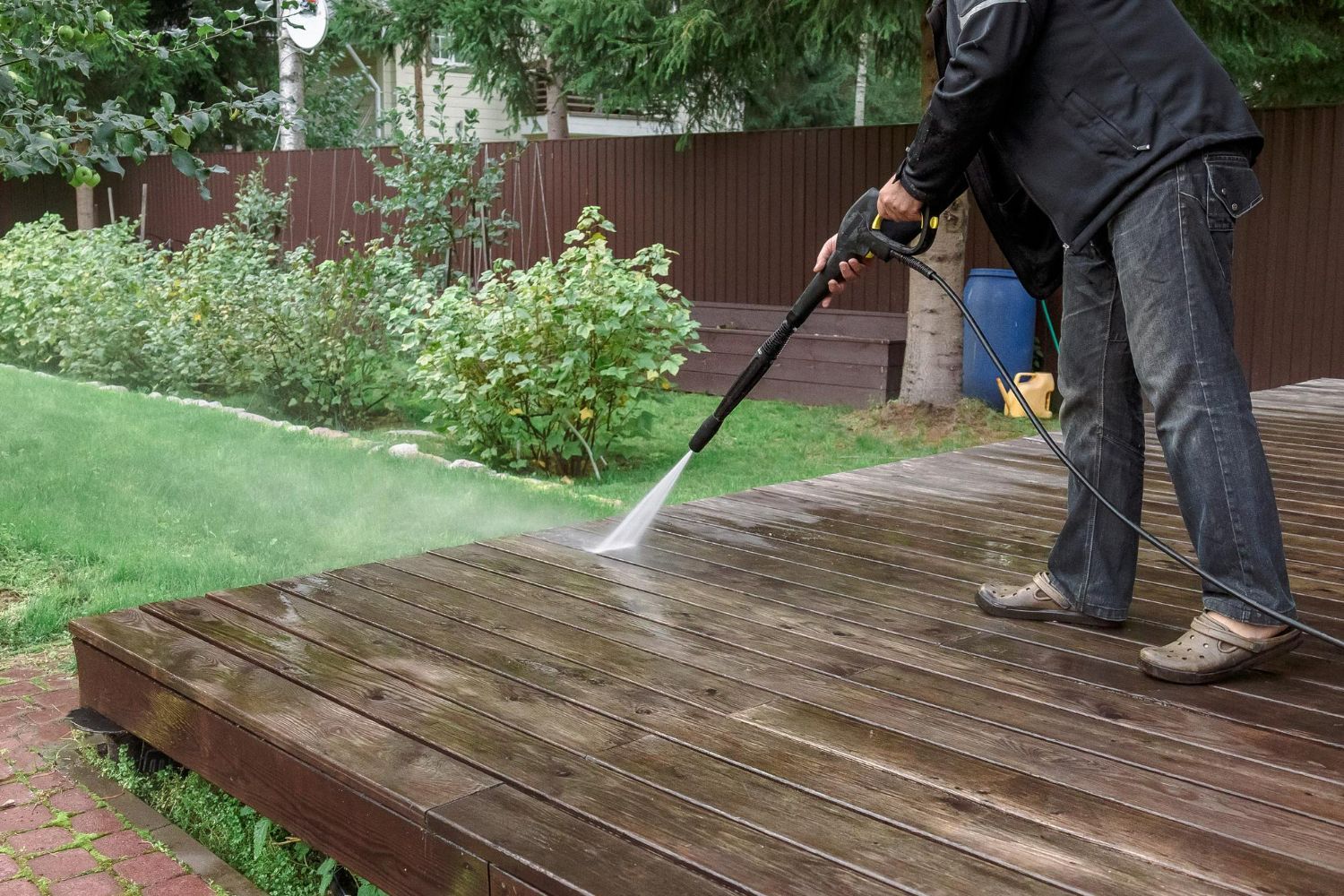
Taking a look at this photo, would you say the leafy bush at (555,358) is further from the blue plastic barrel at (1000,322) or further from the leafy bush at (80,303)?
the leafy bush at (80,303)

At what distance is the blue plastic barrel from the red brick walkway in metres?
6.64

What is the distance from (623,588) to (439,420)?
380cm

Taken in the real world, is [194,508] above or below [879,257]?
below

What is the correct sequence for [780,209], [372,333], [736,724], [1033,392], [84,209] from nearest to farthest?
[736,724] < [372,333] < [1033,392] < [780,209] < [84,209]

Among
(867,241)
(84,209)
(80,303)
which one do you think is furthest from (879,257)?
(84,209)

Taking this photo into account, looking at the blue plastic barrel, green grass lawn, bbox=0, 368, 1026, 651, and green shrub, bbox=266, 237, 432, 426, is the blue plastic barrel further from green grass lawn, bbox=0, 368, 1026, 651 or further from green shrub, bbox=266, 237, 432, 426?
green shrub, bbox=266, 237, 432, 426

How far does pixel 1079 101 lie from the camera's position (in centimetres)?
235

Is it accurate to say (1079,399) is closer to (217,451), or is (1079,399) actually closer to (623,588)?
(623,588)

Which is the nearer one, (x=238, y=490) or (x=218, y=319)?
(x=238, y=490)

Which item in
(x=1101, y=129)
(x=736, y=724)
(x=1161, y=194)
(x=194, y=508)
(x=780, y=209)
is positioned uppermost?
A: (x=780, y=209)

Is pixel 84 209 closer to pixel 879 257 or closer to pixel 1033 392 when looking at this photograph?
pixel 1033 392

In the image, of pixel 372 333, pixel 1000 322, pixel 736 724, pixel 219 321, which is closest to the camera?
pixel 736 724

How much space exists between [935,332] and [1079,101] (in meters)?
5.90

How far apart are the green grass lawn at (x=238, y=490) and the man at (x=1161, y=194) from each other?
9.10 ft
